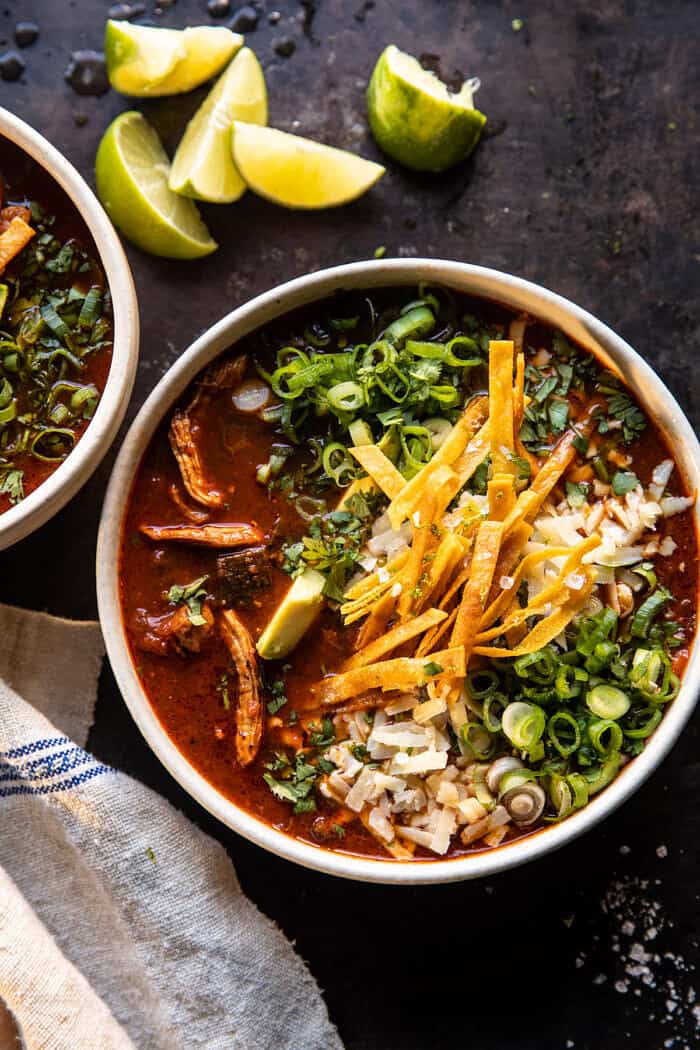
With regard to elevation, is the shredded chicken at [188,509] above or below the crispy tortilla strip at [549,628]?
above

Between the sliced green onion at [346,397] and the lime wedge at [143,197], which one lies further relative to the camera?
the lime wedge at [143,197]

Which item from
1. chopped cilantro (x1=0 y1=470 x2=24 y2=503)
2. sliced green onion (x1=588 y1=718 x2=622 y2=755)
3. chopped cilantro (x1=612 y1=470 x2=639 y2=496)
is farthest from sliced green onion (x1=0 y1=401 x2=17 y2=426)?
sliced green onion (x1=588 y1=718 x2=622 y2=755)

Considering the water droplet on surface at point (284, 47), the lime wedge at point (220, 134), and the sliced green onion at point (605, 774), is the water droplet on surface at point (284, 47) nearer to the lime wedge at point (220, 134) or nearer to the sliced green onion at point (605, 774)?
the lime wedge at point (220, 134)

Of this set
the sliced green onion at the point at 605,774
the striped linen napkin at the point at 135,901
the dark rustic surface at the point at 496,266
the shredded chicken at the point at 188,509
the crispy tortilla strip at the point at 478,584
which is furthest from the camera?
the dark rustic surface at the point at 496,266

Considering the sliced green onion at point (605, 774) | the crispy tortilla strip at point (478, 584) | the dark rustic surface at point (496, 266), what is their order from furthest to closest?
the dark rustic surface at point (496, 266) < the sliced green onion at point (605, 774) < the crispy tortilla strip at point (478, 584)

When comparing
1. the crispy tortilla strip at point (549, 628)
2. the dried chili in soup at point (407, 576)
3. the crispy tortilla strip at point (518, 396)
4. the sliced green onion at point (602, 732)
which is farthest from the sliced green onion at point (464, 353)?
the sliced green onion at point (602, 732)

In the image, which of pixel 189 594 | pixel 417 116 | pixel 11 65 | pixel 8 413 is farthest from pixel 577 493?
pixel 11 65

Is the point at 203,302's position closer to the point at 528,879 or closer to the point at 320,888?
the point at 320,888

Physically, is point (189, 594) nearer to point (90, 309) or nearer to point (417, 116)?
point (90, 309)
